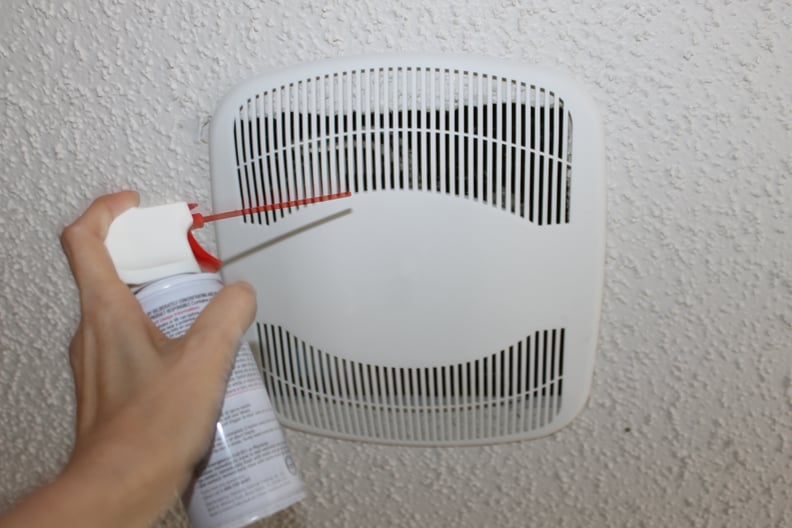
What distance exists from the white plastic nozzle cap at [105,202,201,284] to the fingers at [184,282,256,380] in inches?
1.6

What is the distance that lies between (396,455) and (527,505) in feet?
0.45

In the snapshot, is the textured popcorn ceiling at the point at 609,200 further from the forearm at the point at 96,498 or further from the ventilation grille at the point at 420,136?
the forearm at the point at 96,498

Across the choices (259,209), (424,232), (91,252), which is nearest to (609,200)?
(424,232)

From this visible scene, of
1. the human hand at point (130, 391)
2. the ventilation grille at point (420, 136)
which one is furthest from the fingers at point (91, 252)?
the ventilation grille at point (420, 136)

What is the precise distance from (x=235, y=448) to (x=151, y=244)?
6.0 inches

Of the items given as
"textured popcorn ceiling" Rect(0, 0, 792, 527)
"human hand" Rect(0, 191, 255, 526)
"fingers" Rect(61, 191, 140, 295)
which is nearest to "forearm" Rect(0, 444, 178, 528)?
"human hand" Rect(0, 191, 255, 526)

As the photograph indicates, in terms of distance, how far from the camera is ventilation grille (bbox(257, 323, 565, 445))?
50cm

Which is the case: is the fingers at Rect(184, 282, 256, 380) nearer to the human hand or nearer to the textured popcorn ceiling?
the human hand

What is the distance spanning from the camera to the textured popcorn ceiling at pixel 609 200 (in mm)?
444

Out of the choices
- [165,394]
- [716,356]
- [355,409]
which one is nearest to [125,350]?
[165,394]

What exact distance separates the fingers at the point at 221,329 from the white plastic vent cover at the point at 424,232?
0.21 ft

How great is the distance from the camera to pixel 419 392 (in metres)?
0.52

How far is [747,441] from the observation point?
1.78 ft

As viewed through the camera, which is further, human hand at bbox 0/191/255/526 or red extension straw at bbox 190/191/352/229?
red extension straw at bbox 190/191/352/229
